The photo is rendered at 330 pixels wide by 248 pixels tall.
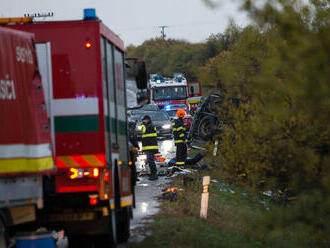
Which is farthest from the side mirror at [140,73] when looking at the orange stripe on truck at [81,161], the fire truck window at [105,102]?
the orange stripe on truck at [81,161]

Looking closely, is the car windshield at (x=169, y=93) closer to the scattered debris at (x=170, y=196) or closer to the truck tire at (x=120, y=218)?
the scattered debris at (x=170, y=196)

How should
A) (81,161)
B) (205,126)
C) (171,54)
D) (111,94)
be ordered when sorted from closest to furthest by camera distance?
(81,161) → (111,94) → (205,126) → (171,54)

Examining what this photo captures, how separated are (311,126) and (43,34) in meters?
4.42

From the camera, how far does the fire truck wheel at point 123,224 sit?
10.5m

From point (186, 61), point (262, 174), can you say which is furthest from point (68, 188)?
point (186, 61)

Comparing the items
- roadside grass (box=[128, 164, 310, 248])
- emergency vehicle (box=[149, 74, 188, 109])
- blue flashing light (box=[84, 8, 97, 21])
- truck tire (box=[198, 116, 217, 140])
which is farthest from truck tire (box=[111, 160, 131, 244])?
emergency vehicle (box=[149, 74, 188, 109])

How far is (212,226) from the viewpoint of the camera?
43.9 ft

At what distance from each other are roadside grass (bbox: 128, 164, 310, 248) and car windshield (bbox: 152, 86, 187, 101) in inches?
1130

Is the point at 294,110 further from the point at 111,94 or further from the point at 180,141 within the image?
the point at 180,141

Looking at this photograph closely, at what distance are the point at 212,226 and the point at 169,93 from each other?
34.1 m

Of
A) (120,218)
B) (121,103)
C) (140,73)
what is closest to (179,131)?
(140,73)

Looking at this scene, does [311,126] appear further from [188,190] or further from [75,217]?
[188,190]

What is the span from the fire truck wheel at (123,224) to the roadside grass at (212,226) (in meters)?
0.19

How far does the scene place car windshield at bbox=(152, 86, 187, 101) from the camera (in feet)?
155
